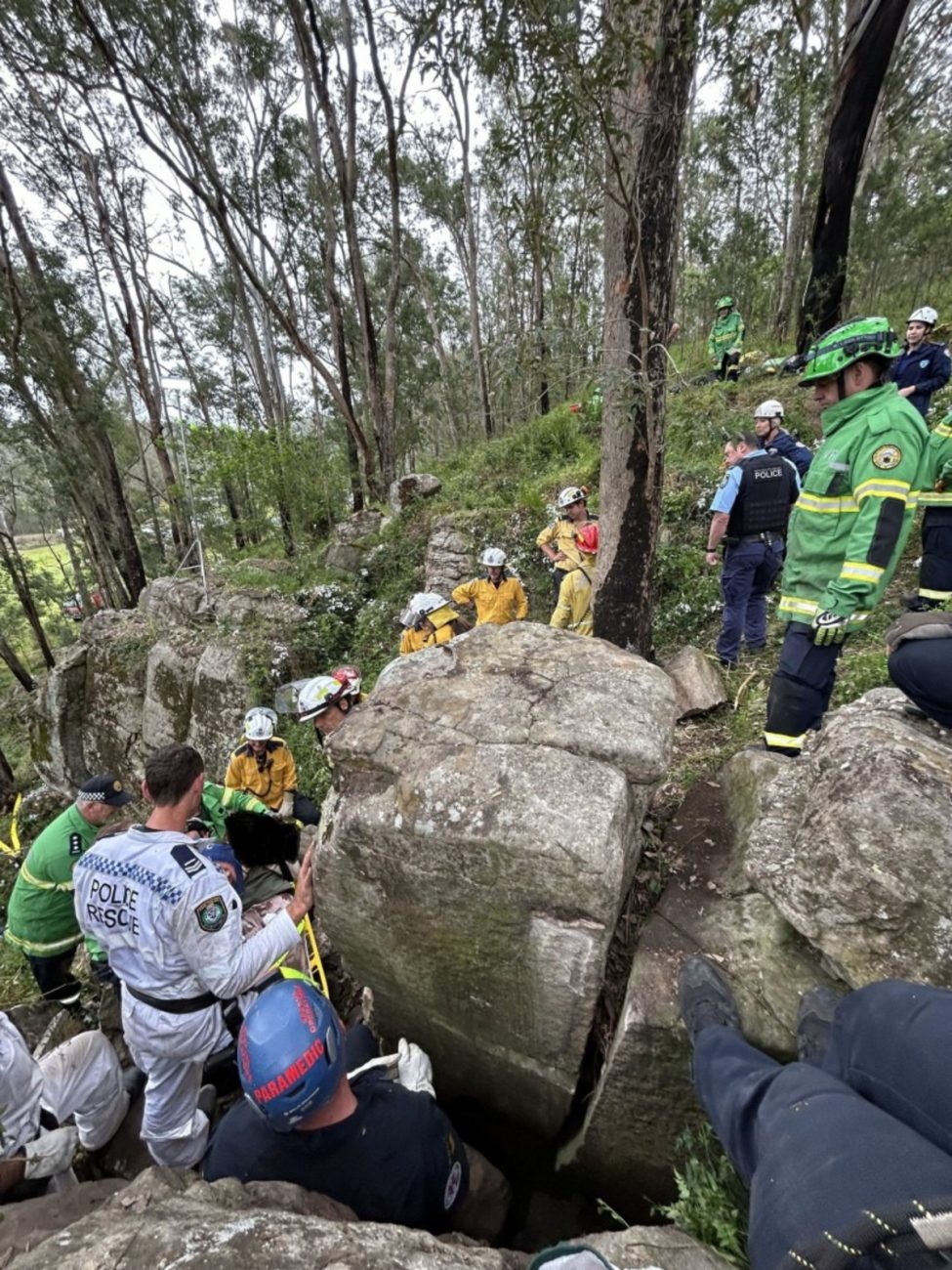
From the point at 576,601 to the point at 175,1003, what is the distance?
4600 mm

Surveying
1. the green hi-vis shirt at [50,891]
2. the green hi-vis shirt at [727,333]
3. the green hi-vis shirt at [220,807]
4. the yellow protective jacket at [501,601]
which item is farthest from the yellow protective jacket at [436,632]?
the green hi-vis shirt at [727,333]

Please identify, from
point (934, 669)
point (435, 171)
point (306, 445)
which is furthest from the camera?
point (435, 171)

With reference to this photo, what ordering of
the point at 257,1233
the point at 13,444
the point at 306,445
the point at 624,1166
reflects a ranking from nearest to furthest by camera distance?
the point at 257,1233 → the point at 624,1166 → the point at 306,445 → the point at 13,444

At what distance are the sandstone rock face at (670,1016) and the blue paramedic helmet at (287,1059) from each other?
1168 millimetres

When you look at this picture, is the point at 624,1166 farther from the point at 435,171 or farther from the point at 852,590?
the point at 435,171

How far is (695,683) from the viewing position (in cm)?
A: 433

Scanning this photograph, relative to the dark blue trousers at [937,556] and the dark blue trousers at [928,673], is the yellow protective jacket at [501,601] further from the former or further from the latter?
the dark blue trousers at [928,673]

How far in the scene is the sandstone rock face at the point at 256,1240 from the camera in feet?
4.44

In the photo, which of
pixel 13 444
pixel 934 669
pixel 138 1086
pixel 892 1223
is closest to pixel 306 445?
pixel 13 444

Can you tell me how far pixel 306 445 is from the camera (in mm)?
11953

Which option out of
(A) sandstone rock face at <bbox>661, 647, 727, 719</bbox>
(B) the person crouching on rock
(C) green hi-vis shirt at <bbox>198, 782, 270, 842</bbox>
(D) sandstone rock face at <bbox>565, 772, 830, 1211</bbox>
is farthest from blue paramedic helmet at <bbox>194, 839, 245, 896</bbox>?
(A) sandstone rock face at <bbox>661, 647, 727, 719</bbox>

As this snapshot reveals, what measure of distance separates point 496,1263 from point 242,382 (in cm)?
2776

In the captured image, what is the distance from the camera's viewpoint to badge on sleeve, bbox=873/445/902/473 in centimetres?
250

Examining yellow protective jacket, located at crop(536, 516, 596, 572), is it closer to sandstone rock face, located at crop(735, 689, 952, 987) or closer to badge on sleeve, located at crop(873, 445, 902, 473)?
badge on sleeve, located at crop(873, 445, 902, 473)
